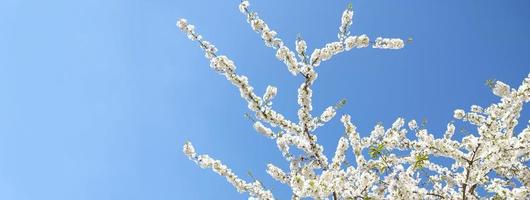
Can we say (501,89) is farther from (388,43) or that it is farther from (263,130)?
(263,130)

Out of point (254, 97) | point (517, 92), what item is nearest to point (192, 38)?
point (254, 97)

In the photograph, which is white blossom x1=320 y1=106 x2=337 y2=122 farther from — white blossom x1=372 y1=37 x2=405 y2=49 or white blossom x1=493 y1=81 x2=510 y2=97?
white blossom x1=493 y1=81 x2=510 y2=97

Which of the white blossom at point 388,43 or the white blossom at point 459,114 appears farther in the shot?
the white blossom at point 459,114

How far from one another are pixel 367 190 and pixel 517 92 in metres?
3.55

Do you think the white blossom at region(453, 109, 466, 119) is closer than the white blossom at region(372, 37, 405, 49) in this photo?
No

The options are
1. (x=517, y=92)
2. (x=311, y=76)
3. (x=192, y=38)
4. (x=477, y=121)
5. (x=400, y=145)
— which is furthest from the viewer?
(x=477, y=121)

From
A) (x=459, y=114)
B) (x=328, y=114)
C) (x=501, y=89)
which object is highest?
(x=459, y=114)

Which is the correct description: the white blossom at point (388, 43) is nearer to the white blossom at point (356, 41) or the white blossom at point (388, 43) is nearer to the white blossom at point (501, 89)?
the white blossom at point (356, 41)

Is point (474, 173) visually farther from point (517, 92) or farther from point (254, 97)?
point (254, 97)

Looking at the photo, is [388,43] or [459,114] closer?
[388,43]

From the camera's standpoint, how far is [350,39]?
9039 millimetres

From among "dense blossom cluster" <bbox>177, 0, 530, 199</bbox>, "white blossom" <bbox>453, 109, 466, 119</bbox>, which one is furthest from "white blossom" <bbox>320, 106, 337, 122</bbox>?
"white blossom" <bbox>453, 109, 466, 119</bbox>

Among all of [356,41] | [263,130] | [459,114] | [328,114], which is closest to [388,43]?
[356,41]

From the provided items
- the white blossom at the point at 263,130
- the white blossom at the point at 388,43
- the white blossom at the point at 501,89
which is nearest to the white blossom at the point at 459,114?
the white blossom at the point at 501,89
